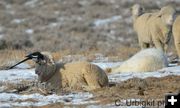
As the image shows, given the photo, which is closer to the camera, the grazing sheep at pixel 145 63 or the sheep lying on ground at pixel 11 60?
the grazing sheep at pixel 145 63

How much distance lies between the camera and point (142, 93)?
9938mm

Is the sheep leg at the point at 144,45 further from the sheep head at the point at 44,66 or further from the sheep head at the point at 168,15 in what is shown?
the sheep head at the point at 44,66

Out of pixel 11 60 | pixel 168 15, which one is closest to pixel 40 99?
pixel 11 60

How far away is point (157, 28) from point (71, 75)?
243 inches

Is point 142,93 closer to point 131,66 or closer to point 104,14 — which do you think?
point 131,66

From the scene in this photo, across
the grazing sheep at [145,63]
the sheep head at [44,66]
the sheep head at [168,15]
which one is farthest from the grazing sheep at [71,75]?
the sheep head at [168,15]

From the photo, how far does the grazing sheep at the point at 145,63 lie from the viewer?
13.2 meters

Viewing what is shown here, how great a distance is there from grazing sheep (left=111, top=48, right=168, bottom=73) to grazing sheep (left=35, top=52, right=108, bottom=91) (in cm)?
227

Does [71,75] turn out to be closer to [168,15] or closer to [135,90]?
[135,90]

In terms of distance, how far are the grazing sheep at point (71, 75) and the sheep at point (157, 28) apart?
5.07m

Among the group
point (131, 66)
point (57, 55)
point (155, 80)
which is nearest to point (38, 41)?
point (57, 55)

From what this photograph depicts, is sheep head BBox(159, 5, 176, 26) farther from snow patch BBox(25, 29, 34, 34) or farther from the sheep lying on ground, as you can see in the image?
snow patch BBox(25, 29, 34, 34)

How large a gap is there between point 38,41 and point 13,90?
57.1 ft

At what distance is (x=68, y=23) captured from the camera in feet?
116
